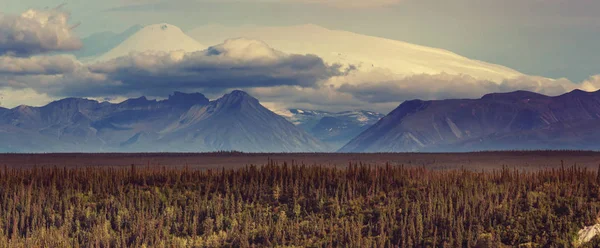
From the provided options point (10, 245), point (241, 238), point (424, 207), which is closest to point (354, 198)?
point (424, 207)

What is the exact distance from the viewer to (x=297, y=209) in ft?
141

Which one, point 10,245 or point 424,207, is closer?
point 10,245

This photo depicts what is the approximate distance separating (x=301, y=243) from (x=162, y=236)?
22.7ft

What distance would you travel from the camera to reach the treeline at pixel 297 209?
38.8 metres

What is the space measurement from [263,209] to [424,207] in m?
8.17

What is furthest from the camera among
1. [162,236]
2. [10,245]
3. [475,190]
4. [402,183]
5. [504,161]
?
[504,161]

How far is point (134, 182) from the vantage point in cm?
4991

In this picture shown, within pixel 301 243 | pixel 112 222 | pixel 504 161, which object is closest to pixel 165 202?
pixel 112 222

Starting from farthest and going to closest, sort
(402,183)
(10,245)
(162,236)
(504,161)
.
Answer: (504,161)
(402,183)
(162,236)
(10,245)

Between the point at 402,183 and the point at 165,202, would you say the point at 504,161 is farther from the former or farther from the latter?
the point at 165,202

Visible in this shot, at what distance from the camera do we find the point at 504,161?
8738 cm

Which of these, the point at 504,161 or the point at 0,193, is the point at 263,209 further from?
the point at 504,161

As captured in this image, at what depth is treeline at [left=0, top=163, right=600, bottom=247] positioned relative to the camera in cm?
3875

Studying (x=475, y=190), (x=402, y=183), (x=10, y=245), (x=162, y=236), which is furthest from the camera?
(x=402, y=183)
